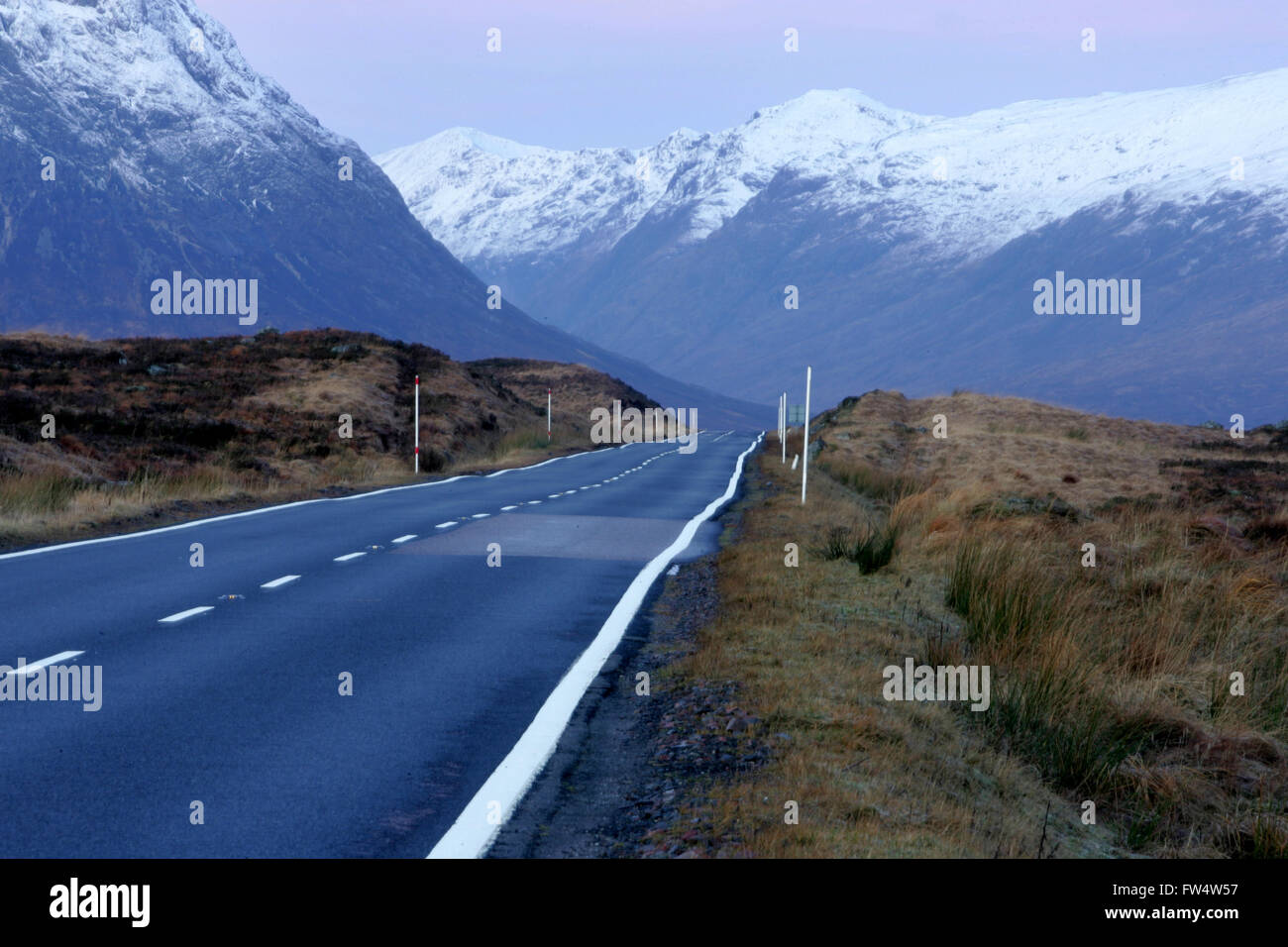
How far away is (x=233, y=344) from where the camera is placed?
53.9 m

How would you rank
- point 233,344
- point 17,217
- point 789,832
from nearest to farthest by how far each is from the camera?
point 789,832
point 233,344
point 17,217

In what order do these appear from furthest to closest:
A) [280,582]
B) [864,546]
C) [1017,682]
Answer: [864,546] < [280,582] < [1017,682]

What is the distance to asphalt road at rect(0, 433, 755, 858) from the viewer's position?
589 centimetres

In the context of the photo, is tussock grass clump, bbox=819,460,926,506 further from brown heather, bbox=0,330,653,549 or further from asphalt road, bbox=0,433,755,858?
asphalt road, bbox=0,433,755,858

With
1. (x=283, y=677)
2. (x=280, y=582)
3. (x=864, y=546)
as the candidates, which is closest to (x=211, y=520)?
(x=280, y=582)

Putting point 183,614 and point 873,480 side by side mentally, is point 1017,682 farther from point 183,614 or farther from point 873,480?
point 873,480

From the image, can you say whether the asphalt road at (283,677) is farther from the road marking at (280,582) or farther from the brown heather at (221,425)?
the brown heather at (221,425)

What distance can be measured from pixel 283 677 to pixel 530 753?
7.78ft

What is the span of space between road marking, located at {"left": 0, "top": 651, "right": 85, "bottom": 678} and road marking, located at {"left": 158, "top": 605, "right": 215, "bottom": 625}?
4.62 feet

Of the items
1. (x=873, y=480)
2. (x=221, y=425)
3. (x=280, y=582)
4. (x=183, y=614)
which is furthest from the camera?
(x=221, y=425)

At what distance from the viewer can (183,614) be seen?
1102 cm
